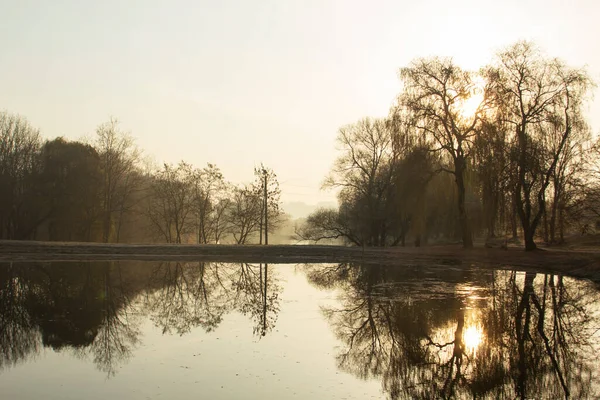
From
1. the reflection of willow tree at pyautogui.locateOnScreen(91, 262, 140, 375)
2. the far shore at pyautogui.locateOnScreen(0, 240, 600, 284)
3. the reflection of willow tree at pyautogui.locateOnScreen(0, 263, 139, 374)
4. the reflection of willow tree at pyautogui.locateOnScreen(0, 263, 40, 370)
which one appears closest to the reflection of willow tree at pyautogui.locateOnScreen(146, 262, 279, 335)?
the reflection of willow tree at pyautogui.locateOnScreen(91, 262, 140, 375)

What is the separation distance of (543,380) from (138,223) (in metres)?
58.0

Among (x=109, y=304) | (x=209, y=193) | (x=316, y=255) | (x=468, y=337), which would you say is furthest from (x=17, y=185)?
(x=468, y=337)

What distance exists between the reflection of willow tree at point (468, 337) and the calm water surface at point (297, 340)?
42mm

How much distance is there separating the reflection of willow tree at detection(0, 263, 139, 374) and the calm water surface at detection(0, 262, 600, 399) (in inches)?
1.8

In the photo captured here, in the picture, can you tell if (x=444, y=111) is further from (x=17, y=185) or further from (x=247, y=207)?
(x=17, y=185)

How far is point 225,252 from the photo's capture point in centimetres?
3728

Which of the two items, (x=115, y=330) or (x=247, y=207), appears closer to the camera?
(x=115, y=330)

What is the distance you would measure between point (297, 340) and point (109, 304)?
715 centimetres

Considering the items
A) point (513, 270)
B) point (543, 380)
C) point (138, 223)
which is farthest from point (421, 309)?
point (138, 223)

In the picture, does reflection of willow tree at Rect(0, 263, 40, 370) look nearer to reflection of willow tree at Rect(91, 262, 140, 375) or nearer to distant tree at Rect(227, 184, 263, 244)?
reflection of willow tree at Rect(91, 262, 140, 375)

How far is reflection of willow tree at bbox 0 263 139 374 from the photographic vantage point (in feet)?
35.9

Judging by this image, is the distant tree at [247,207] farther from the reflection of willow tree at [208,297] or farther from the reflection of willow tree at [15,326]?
the reflection of willow tree at [15,326]

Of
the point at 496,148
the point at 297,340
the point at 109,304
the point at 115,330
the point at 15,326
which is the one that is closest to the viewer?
the point at 297,340

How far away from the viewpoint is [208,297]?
1853 centimetres
